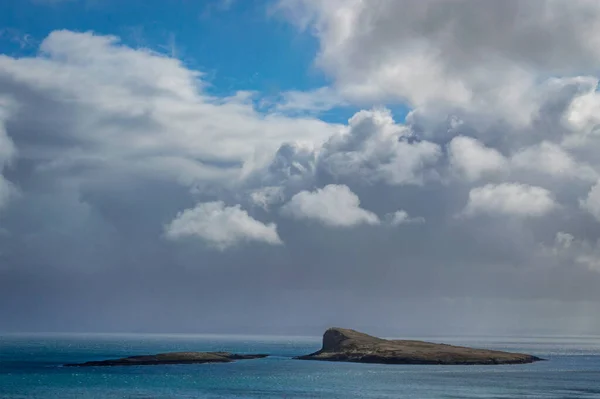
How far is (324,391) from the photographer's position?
13550 cm

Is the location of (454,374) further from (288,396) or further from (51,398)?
(51,398)

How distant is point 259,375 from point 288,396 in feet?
172

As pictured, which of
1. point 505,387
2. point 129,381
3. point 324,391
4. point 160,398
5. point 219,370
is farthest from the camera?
point 219,370

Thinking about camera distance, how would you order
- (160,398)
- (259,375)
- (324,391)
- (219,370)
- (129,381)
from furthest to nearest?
(219,370), (259,375), (129,381), (324,391), (160,398)

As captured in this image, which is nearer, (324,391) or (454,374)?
(324,391)

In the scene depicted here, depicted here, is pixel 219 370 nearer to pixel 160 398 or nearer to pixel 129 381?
pixel 129 381

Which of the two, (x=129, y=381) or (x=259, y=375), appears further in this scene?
(x=259, y=375)

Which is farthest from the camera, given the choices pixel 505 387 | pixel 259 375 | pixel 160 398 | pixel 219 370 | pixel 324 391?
pixel 219 370

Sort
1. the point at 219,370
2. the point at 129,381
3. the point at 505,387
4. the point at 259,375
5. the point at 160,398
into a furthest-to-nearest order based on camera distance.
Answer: the point at 219,370
the point at 259,375
the point at 129,381
the point at 505,387
the point at 160,398

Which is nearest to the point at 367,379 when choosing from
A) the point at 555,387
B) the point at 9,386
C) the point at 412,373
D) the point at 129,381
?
the point at 412,373

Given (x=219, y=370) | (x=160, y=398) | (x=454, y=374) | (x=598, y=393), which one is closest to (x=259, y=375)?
(x=219, y=370)

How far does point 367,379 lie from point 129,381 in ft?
174

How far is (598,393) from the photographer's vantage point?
136 meters

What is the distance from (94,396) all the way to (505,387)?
7943cm
